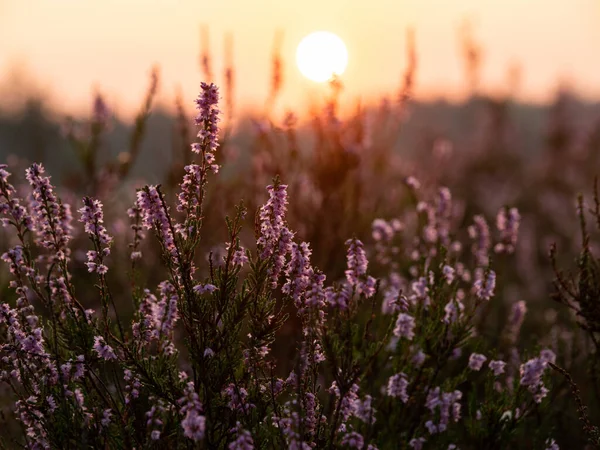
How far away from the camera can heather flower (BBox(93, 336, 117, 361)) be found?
2.96 metres

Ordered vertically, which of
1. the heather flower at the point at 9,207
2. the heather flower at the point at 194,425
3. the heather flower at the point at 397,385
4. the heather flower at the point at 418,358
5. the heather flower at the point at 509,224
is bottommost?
the heather flower at the point at 194,425

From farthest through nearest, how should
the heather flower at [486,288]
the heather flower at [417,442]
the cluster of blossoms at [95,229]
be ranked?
1. the heather flower at [486,288]
2. the heather flower at [417,442]
3. the cluster of blossoms at [95,229]

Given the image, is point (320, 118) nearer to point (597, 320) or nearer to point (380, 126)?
point (380, 126)

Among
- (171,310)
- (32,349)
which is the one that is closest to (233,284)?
(171,310)

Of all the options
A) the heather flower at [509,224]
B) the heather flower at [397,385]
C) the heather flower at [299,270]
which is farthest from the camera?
the heather flower at [509,224]

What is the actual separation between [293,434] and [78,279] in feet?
20.6

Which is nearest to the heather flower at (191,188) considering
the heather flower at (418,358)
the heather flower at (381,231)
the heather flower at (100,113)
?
the heather flower at (418,358)

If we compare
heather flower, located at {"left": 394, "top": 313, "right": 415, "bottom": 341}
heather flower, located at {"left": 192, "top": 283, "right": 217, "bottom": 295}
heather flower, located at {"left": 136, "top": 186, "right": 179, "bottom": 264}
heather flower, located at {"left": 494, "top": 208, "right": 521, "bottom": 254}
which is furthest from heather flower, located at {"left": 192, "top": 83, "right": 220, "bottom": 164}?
heather flower, located at {"left": 494, "top": 208, "right": 521, "bottom": 254}

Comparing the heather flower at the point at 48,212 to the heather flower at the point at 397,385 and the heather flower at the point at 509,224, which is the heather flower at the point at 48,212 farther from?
the heather flower at the point at 509,224

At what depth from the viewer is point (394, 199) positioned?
962 cm

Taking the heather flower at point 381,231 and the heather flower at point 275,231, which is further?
the heather flower at point 381,231

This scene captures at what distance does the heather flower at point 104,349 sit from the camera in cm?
296

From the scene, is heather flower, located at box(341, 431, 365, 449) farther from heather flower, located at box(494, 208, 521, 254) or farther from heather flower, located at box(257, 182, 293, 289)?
heather flower, located at box(494, 208, 521, 254)

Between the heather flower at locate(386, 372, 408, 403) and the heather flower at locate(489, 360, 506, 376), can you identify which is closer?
the heather flower at locate(386, 372, 408, 403)
